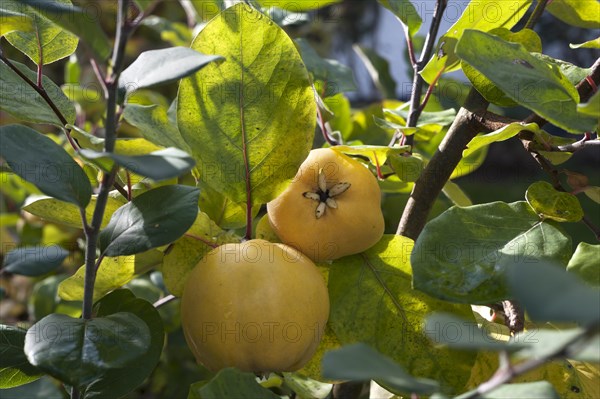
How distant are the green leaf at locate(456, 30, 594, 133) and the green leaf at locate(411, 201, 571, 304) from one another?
10cm

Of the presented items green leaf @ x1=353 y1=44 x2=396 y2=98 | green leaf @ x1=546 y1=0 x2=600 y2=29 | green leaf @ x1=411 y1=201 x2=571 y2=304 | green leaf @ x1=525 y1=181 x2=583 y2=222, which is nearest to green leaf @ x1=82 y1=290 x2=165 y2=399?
green leaf @ x1=411 y1=201 x2=571 y2=304

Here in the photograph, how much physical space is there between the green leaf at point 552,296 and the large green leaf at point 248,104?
0.99 ft

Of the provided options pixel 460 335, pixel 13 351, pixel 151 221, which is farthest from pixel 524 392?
pixel 13 351

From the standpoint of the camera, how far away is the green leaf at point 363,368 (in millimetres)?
346

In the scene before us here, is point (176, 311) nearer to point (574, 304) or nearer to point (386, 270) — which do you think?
point (386, 270)

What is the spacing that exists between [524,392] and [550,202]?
250 mm

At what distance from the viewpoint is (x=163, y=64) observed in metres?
0.49

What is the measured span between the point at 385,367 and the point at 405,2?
1.73 feet

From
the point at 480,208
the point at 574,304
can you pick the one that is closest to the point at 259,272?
the point at 480,208

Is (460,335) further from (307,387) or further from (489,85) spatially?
(307,387)

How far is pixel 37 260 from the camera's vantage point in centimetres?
81

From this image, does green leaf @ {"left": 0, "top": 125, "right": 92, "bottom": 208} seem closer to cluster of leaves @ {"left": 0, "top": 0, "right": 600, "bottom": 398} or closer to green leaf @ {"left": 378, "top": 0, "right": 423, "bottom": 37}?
cluster of leaves @ {"left": 0, "top": 0, "right": 600, "bottom": 398}

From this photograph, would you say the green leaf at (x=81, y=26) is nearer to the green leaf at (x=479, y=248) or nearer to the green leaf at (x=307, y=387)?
the green leaf at (x=479, y=248)

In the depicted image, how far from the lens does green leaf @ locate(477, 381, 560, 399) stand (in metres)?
0.41
